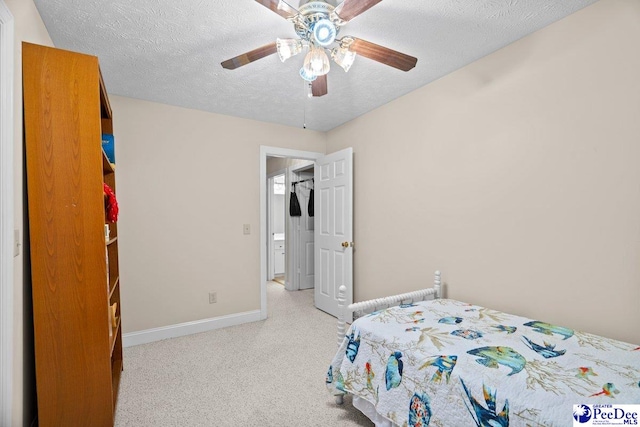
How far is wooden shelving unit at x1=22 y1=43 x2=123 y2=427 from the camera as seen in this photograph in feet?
4.67

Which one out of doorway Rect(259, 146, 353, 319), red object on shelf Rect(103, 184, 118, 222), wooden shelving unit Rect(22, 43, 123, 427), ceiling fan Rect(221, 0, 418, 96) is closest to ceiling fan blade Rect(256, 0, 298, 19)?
ceiling fan Rect(221, 0, 418, 96)

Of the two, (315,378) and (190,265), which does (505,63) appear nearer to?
(315,378)

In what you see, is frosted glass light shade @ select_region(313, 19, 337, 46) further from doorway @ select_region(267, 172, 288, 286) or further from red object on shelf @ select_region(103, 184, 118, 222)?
doorway @ select_region(267, 172, 288, 286)

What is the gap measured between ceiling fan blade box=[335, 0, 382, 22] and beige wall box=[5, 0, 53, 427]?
4.62ft

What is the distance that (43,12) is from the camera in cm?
164

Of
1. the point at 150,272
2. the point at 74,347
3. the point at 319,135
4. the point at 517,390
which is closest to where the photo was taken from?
the point at 517,390

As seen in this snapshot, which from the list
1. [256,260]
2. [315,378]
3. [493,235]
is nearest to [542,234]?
[493,235]

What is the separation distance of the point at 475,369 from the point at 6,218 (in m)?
2.05

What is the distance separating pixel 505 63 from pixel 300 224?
Answer: 351 cm

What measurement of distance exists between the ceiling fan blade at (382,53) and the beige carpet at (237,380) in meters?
2.06

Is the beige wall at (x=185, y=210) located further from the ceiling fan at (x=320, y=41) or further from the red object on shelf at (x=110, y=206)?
the ceiling fan at (x=320, y=41)

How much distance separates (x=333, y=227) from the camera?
3586 millimetres

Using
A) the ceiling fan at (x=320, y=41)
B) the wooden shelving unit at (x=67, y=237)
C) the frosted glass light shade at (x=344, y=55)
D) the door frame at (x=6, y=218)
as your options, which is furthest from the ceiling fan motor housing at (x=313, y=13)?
the door frame at (x=6, y=218)

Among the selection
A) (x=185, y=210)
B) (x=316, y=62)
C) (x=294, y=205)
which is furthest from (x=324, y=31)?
(x=294, y=205)
